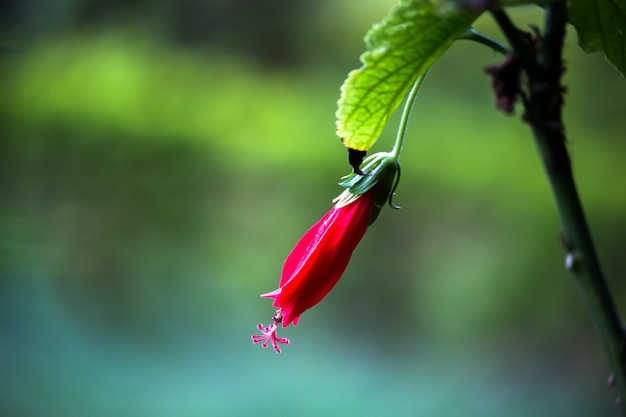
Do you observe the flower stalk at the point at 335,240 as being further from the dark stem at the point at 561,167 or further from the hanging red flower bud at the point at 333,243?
the dark stem at the point at 561,167

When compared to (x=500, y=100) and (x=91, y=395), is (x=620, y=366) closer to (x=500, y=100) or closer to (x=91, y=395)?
(x=500, y=100)

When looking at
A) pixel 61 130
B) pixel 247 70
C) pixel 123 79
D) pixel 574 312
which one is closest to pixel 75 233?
pixel 61 130

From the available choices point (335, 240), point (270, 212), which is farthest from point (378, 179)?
point (270, 212)

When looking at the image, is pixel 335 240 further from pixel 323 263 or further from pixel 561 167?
pixel 561 167

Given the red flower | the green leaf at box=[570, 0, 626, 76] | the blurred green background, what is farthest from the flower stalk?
the blurred green background

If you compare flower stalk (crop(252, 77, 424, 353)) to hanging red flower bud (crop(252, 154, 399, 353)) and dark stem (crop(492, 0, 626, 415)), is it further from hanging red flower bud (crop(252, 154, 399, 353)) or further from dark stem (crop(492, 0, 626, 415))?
dark stem (crop(492, 0, 626, 415))
